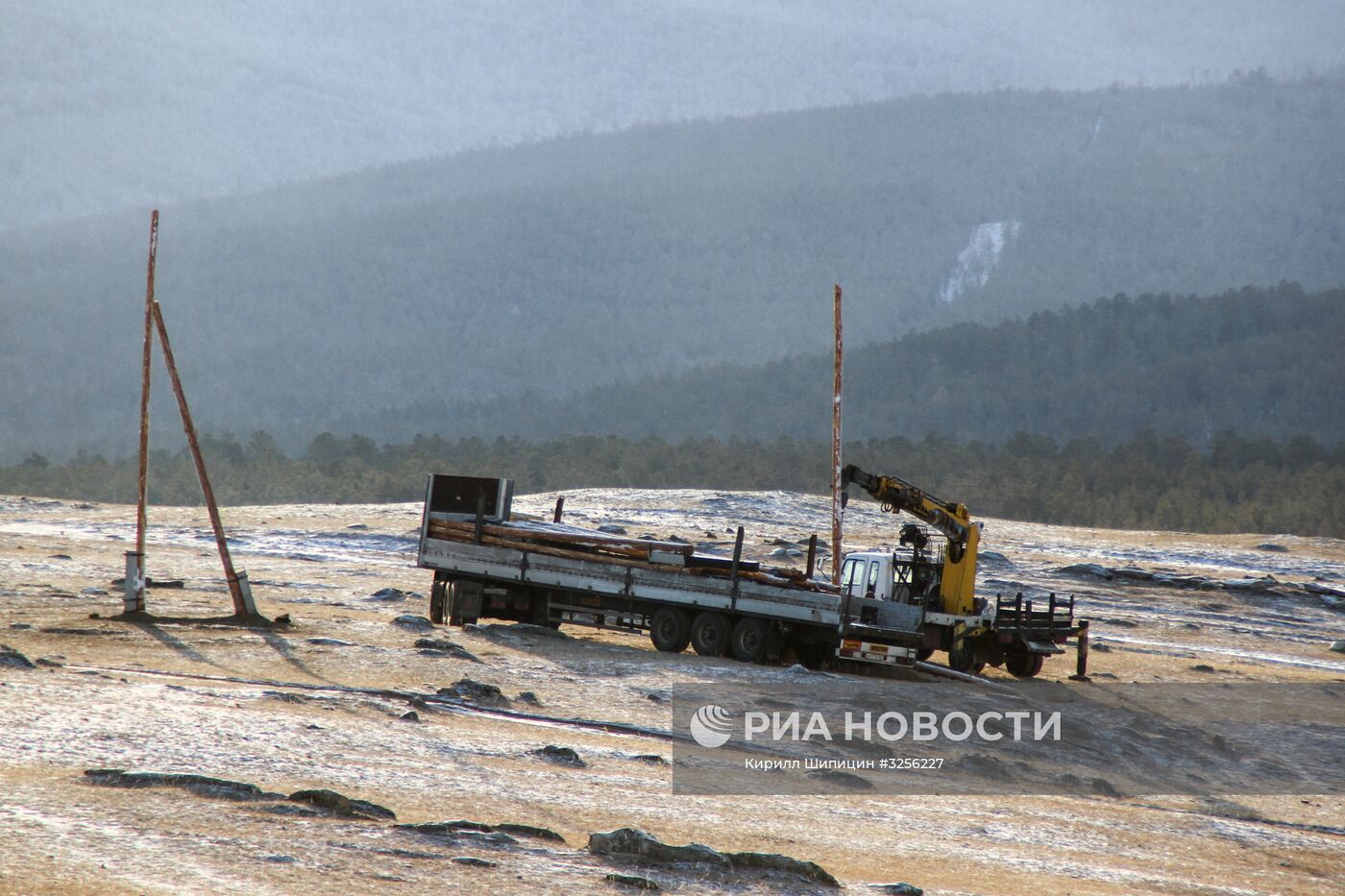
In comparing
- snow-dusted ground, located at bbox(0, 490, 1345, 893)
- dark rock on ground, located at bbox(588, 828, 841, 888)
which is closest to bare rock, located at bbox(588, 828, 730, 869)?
dark rock on ground, located at bbox(588, 828, 841, 888)

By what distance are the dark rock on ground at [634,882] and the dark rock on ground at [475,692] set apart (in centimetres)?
885

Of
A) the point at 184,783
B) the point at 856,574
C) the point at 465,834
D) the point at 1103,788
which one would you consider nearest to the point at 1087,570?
the point at 856,574

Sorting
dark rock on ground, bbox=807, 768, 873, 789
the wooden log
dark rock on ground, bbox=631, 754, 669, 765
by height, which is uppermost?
the wooden log

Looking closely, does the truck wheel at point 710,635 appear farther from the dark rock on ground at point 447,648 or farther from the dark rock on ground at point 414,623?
the dark rock on ground at point 414,623

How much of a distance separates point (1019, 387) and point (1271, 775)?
552ft

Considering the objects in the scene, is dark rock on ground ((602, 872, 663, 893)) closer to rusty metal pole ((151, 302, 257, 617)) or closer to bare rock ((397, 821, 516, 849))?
bare rock ((397, 821, 516, 849))

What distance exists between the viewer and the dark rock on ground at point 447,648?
872 inches

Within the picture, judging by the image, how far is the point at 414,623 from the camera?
1014 inches

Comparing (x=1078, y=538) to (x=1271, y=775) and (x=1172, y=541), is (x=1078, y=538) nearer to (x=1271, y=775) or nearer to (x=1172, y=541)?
(x=1172, y=541)

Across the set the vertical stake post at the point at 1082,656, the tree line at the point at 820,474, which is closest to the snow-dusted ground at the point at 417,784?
the vertical stake post at the point at 1082,656

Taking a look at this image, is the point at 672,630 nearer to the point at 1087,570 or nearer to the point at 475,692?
the point at 475,692

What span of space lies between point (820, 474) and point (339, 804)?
9521 centimetres

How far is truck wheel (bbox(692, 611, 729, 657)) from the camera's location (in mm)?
25344

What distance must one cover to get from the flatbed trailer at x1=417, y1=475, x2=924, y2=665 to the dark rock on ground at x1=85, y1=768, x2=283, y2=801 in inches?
579
